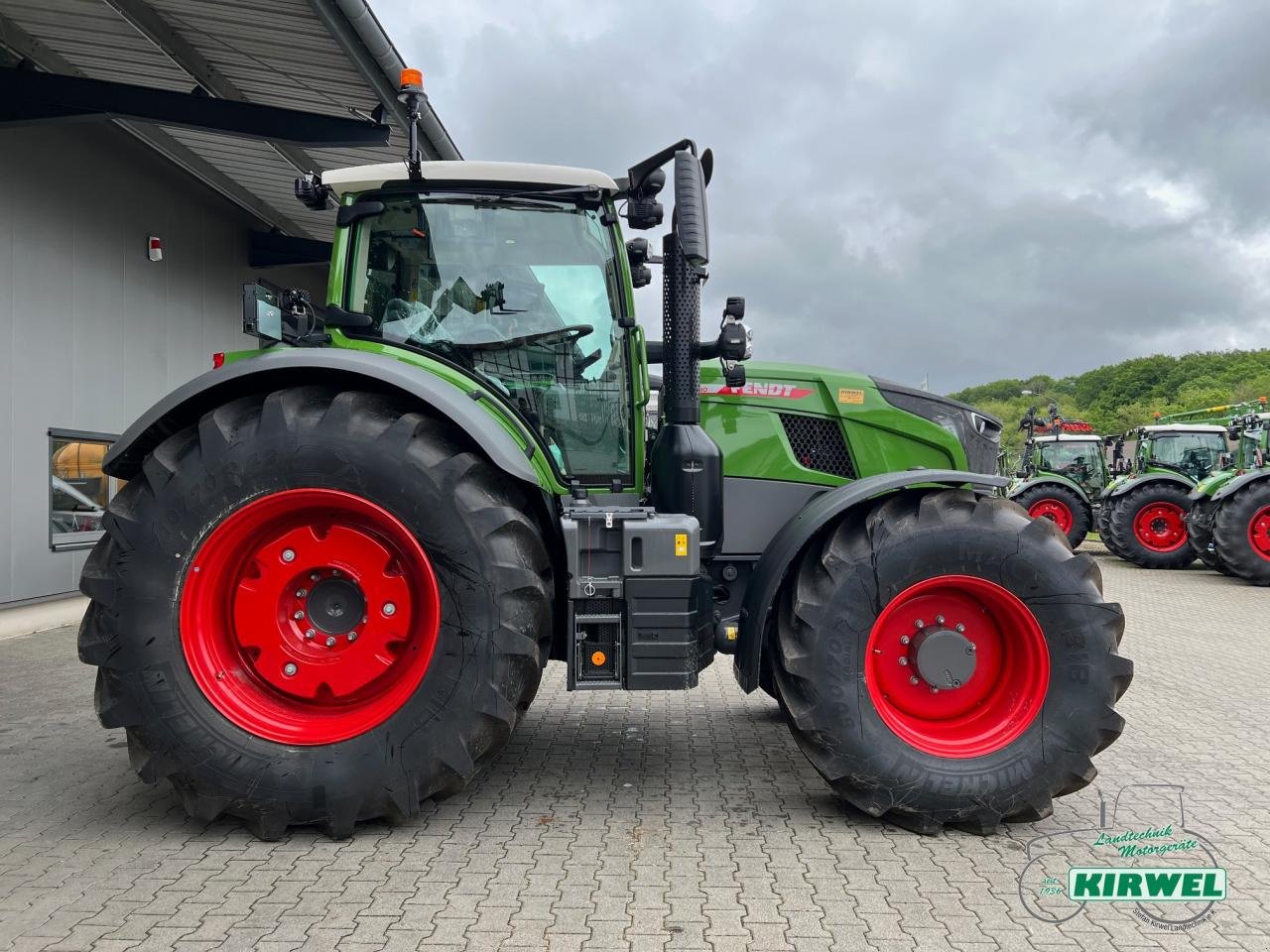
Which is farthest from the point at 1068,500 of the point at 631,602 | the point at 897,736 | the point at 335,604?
the point at 335,604

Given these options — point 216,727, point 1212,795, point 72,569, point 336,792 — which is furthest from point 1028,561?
point 72,569

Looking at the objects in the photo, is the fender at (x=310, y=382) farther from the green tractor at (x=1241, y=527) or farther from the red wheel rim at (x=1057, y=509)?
the red wheel rim at (x=1057, y=509)

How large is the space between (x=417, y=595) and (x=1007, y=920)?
7.22 ft

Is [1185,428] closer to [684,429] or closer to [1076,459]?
[1076,459]

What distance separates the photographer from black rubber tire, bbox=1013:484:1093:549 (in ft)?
50.7

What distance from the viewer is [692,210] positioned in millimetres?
3229

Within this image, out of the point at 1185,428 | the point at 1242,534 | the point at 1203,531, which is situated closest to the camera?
the point at 1242,534

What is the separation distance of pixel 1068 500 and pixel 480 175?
14445 millimetres

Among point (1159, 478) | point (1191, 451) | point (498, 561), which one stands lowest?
point (498, 561)

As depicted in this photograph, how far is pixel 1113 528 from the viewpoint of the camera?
1419 centimetres

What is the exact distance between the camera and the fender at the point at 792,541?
3432mm

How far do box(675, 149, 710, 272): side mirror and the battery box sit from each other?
102 centimetres

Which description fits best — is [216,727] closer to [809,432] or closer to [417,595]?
[417,595]

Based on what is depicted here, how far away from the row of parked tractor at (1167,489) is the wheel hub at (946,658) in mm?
7940
